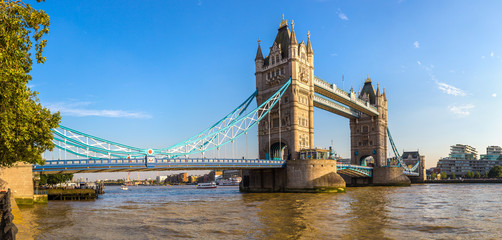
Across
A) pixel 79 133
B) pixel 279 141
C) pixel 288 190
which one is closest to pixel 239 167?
pixel 288 190

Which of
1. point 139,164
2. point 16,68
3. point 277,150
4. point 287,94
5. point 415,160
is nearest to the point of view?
point 16,68

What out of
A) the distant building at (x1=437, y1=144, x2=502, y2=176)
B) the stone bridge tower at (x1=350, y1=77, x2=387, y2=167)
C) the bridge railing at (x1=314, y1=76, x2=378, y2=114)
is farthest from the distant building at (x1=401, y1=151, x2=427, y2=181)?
the distant building at (x1=437, y1=144, x2=502, y2=176)

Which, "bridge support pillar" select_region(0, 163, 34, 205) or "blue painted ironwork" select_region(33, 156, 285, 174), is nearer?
"bridge support pillar" select_region(0, 163, 34, 205)

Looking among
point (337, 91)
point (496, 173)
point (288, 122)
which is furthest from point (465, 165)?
point (288, 122)

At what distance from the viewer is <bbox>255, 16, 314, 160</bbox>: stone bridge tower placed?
62250 mm

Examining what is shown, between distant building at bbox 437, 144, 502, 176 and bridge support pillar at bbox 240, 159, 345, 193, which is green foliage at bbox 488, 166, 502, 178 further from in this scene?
bridge support pillar at bbox 240, 159, 345, 193

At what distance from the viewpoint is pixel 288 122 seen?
6294cm

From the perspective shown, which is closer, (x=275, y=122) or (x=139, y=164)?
(x=139, y=164)

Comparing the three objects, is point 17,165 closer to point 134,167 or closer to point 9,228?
point 134,167

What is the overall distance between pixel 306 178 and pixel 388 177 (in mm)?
38767

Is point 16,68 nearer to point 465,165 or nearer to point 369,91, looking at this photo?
point 369,91

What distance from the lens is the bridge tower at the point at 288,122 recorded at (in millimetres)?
56219

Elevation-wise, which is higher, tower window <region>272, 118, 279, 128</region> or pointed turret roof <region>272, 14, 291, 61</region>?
pointed turret roof <region>272, 14, 291, 61</region>

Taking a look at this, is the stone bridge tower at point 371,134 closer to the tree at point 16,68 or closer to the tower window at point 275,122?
the tower window at point 275,122
